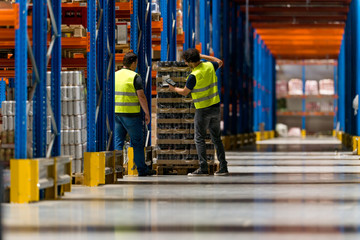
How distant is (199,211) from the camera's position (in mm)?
6398

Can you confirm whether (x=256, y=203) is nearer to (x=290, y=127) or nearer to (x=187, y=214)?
(x=187, y=214)

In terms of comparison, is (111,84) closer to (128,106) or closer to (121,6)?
(128,106)

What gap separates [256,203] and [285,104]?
38.5 meters

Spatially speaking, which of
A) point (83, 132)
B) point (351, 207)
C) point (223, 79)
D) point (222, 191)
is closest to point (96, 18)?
point (83, 132)

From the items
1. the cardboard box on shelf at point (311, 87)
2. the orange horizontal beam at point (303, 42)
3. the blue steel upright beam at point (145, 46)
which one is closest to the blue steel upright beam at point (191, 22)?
the blue steel upright beam at point (145, 46)

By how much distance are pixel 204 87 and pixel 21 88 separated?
4.02m

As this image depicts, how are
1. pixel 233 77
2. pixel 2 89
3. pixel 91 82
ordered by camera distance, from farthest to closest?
pixel 233 77, pixel 2 89, pixel 91 82

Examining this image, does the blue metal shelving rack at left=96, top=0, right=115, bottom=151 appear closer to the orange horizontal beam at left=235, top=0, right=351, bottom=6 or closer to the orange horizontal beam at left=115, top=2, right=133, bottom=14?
the orange horizontal beam at left=115, top=2, right=133, bottom=14

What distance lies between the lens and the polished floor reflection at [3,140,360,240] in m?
5.11

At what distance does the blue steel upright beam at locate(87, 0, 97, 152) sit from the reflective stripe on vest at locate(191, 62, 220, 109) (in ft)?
6.11

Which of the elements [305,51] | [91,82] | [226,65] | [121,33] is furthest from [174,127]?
[305,51]

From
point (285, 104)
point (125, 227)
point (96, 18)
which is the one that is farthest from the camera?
point (285, 104)

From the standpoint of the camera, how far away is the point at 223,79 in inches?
896

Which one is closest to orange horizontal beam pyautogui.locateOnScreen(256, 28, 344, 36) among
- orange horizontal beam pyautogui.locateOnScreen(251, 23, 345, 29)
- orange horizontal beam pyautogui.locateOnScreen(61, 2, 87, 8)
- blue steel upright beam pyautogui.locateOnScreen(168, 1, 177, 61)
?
orange horizontal beam pyautogui.locateOnScreen(251, 23, 345, 29)
